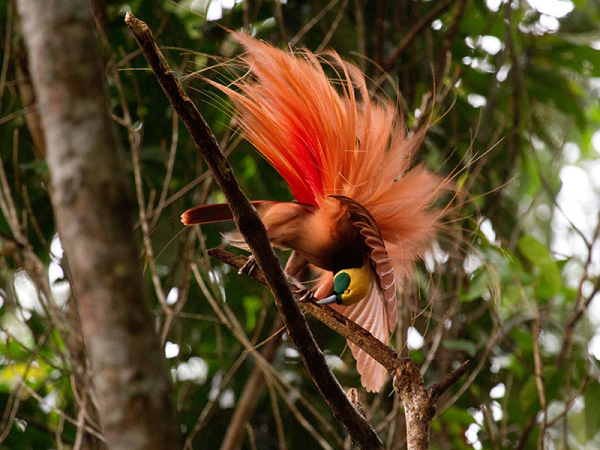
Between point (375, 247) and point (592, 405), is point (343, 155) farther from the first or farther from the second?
point (592, 405)

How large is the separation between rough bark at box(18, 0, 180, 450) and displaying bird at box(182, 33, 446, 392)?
630 millimetres

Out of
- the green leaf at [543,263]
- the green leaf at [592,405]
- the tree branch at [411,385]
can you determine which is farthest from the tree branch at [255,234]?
the green leaf at [592,405]

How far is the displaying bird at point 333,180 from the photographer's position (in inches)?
49.1

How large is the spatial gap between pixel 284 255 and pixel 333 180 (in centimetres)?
100

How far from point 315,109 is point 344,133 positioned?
0.27 feet

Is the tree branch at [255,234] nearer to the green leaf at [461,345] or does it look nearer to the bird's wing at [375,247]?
the bird's wing at [375,247]

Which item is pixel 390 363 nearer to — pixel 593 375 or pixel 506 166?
pixel 593 375

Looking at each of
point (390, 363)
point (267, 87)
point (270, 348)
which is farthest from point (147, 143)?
point (390, 363)

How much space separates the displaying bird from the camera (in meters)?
1.25

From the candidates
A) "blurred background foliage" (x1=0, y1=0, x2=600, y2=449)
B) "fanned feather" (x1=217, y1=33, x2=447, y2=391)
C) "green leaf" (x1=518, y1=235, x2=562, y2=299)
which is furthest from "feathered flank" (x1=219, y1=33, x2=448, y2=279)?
"green leaf" (x1=518, y1=235, x2=562, y2=299)

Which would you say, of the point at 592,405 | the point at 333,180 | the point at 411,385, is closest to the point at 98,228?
the point at 411,385

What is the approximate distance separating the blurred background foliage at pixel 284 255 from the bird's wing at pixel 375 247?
621mm

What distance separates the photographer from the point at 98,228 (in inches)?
22.4

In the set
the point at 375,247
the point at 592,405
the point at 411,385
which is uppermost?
the point at 375,247
